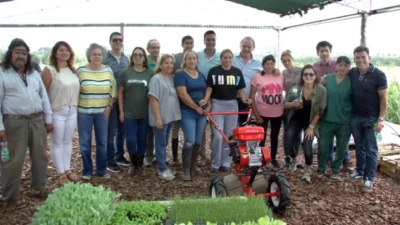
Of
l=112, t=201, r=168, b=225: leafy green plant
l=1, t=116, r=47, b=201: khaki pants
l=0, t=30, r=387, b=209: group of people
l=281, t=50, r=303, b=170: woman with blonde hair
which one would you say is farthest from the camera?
l=281, t=50, r=303, b=170: woman with blonde hair

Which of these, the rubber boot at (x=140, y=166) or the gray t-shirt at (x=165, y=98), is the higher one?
the gray t-shirt at (x=165, y=98)

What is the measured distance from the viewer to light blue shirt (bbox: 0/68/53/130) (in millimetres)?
3535

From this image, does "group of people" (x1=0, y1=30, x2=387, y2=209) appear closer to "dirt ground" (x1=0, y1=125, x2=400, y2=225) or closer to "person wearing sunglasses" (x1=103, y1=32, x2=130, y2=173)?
"person wearing sunglasses" (x1=103, y1=32, x2=130, y2=173)

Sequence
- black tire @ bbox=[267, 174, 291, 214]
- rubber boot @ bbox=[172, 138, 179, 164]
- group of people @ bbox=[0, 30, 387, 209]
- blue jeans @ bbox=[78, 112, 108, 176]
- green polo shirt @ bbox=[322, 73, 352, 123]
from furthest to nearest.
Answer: rubber boot @ bbox=[172, 138, 179, 164]
green polo shirt @ bbox=[322, 73, 352, 123]
blue jeans @ bbox=[78, 112, 108, 176]
group of people @ bbox=[0, 30, 387, 209]
black tire @ bbox=[267, 174, 291, 214]

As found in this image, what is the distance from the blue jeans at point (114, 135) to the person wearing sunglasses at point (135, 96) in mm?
278

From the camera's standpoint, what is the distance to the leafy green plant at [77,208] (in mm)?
2395

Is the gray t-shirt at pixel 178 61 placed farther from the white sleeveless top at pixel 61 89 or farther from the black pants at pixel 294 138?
the black pants at pixel 294 138

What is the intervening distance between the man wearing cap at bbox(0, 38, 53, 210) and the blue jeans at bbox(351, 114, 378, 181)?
359cm

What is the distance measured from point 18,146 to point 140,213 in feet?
5.57

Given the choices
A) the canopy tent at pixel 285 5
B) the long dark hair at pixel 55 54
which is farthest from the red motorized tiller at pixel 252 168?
the canopy tent at pixel 285 5

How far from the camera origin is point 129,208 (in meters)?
2.87

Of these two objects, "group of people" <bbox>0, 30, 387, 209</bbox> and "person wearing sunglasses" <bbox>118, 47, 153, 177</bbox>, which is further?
"person wearing sunglasses" <bbox>118, 47, 153, 177</bbox>

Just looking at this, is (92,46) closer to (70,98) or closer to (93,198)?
(70,98)

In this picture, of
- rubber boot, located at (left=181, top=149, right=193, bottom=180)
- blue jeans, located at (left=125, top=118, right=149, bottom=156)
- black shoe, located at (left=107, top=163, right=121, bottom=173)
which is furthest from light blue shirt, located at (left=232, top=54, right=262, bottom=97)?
black shoe, located at (left=107, top=163, right=121, bottom=173)
